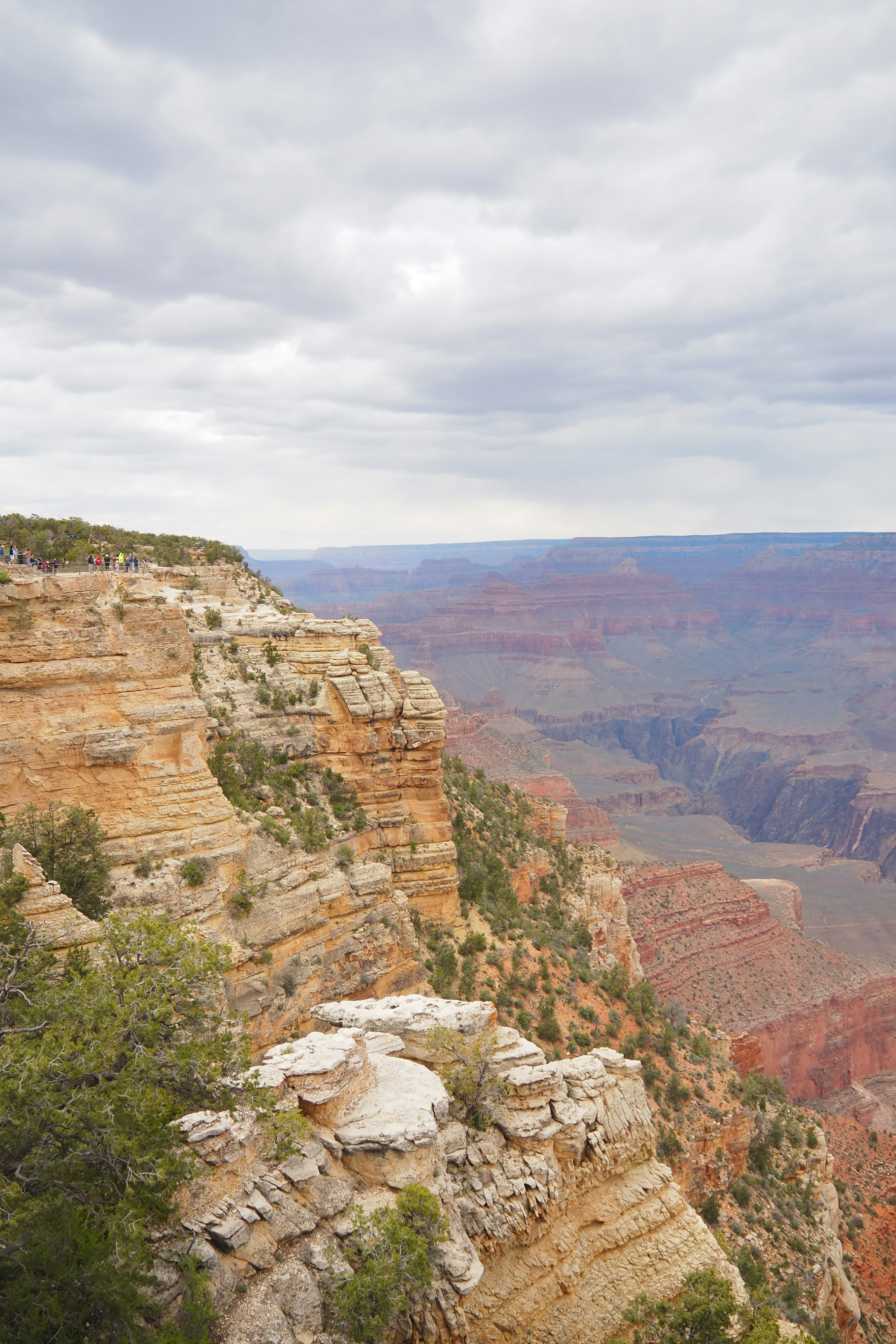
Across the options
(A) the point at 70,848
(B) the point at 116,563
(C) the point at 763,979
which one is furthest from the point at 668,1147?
(C) the point at 763,979

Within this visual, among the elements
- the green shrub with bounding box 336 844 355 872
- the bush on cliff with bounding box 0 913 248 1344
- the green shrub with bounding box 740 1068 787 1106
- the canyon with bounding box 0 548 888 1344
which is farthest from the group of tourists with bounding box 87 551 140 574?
the green shrub with bounding box 740 1068 787 1106

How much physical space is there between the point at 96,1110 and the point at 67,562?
1055 inches

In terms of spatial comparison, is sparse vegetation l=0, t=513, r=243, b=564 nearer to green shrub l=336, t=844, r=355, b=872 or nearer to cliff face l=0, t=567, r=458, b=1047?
cliff face l=0, t=567, r=458, b=1047

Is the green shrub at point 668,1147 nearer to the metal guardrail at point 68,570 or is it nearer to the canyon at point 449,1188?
the canyon at point 449,1188

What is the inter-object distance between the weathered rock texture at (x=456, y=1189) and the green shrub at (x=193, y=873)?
487 centimetres

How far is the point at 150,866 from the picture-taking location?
20.0 m

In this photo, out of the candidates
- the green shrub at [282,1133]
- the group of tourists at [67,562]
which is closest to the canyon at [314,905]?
the green shrub at [282,1133]

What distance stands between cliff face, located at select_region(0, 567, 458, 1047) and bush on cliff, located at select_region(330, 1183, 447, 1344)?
30.5 ft

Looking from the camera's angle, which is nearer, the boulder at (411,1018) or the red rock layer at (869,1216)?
the boulder at (411,1018)

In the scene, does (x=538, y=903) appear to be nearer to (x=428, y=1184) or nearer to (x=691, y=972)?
(x=428, y=1184)

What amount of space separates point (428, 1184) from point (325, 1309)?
246 centimetres

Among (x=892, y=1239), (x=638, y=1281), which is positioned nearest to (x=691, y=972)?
(x=892, y=1239)

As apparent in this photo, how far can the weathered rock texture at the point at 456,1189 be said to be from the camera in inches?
466

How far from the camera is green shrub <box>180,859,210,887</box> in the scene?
20.6m
